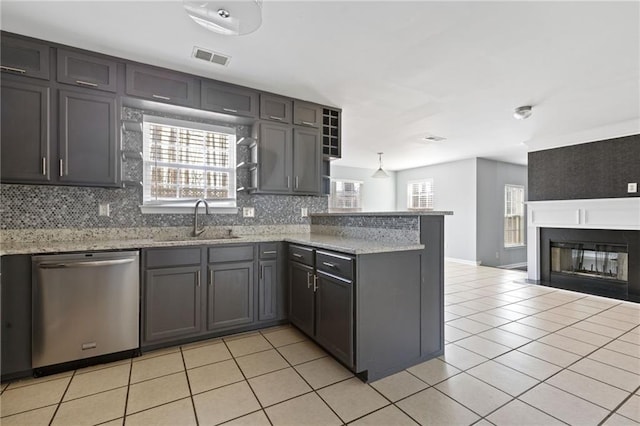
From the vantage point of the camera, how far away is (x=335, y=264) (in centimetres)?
235

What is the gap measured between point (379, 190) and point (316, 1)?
737 centimetres

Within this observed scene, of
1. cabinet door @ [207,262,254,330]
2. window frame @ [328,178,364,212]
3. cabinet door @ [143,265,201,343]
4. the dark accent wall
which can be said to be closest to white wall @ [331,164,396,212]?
window frame @ [328,178,364,212]

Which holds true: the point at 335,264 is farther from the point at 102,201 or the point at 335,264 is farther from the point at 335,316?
the point at 102,201

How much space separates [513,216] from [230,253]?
7.54 m


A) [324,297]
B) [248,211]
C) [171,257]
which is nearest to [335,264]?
[324,297]

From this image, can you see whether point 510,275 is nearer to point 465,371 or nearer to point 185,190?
point 465,371

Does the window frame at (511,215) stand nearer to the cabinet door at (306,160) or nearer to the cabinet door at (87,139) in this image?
the cabinet door at (306,160)

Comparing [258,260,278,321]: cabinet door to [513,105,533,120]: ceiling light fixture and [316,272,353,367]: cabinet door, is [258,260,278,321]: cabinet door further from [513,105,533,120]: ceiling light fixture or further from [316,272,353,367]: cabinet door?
[513,105,533,120]: ceiling light fixture

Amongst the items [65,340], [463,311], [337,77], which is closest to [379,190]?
[463,311]

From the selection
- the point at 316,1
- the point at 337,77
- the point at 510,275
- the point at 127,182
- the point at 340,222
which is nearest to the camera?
the point at 316,1

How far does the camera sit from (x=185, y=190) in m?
3.41

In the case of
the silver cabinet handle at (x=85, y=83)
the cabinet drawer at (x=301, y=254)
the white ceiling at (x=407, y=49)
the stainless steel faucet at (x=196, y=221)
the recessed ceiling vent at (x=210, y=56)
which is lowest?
the cabinet drawer at (x=301, y=254)

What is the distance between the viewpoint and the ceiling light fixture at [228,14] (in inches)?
63.1

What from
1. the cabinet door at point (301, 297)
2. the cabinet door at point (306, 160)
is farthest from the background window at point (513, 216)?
the cabinet door at point (301, 297)
